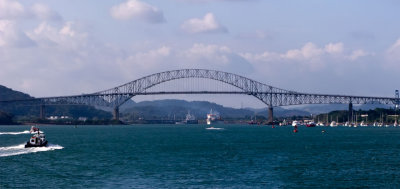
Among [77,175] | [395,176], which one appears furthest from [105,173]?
[395,176]

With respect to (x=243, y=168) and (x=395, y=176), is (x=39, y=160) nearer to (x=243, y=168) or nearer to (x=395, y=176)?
(x=243, y=168)

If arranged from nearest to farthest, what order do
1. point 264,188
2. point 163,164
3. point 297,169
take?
point 264,188
point 297,169
point 163,164

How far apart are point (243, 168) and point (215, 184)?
9.55 m

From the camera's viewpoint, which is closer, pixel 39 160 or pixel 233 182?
pixel 233 182

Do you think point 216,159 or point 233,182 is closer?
point 233,182

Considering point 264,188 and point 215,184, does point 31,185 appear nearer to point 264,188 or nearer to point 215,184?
point 215,184

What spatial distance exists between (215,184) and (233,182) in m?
1.49

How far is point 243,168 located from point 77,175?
13308 millimetres

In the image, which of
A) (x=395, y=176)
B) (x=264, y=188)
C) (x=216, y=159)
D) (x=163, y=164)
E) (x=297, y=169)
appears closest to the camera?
(x=264, y=188)

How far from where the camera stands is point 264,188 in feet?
122

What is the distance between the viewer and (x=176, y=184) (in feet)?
127

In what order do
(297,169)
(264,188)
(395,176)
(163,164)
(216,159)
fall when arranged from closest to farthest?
(264,188) → (395,176) → (297,169) → (163,164) → (216,159)

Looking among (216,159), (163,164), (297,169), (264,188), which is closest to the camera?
(264,188)

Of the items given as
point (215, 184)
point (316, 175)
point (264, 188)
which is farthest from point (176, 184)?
point (316, 175)
